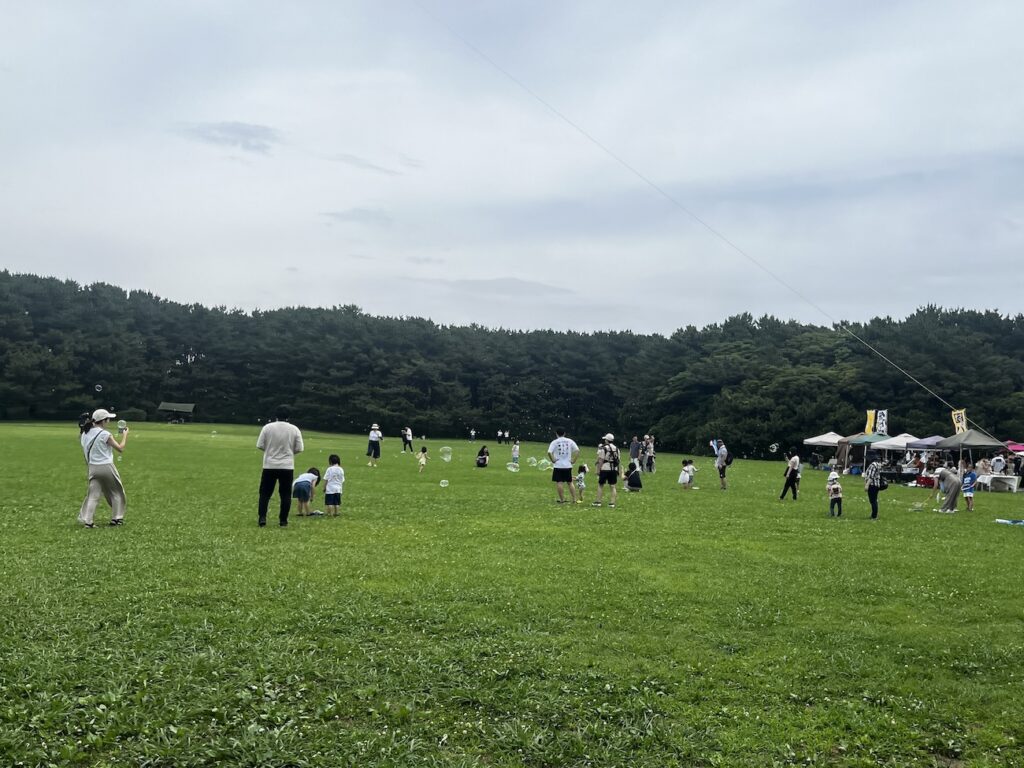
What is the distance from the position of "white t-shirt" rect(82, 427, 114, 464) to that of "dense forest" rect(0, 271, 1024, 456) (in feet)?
190

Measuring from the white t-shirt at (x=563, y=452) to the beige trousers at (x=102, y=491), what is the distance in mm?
8944

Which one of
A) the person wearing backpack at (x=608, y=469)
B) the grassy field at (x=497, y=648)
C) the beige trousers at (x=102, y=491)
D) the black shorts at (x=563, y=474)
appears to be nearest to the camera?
the grassy field at (x=497, y=648)

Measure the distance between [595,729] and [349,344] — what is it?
278 ft

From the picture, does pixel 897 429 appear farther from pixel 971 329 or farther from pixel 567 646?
pixel 567 646

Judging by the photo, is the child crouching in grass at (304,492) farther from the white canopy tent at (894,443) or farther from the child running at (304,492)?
the white canopy tent at (894,443)

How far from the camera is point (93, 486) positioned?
44.5 feet

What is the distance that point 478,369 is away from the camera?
293ft

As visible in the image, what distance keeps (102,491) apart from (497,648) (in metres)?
9.38

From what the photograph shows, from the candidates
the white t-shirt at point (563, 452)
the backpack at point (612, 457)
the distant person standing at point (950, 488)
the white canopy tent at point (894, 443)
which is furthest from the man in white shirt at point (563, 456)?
the white canopy tent at point (894, 443)

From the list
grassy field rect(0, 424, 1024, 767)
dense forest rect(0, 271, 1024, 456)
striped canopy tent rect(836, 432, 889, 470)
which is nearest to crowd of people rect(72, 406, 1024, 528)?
grassy field rect(0, 424, 1024, 767)

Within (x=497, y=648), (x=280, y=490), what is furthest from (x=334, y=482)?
(x=497, y=648)

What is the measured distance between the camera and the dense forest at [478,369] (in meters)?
67.0

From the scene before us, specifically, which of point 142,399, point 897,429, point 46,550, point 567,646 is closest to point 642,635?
point 567,646

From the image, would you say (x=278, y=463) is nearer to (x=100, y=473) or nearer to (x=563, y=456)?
(x=100, y=473)
